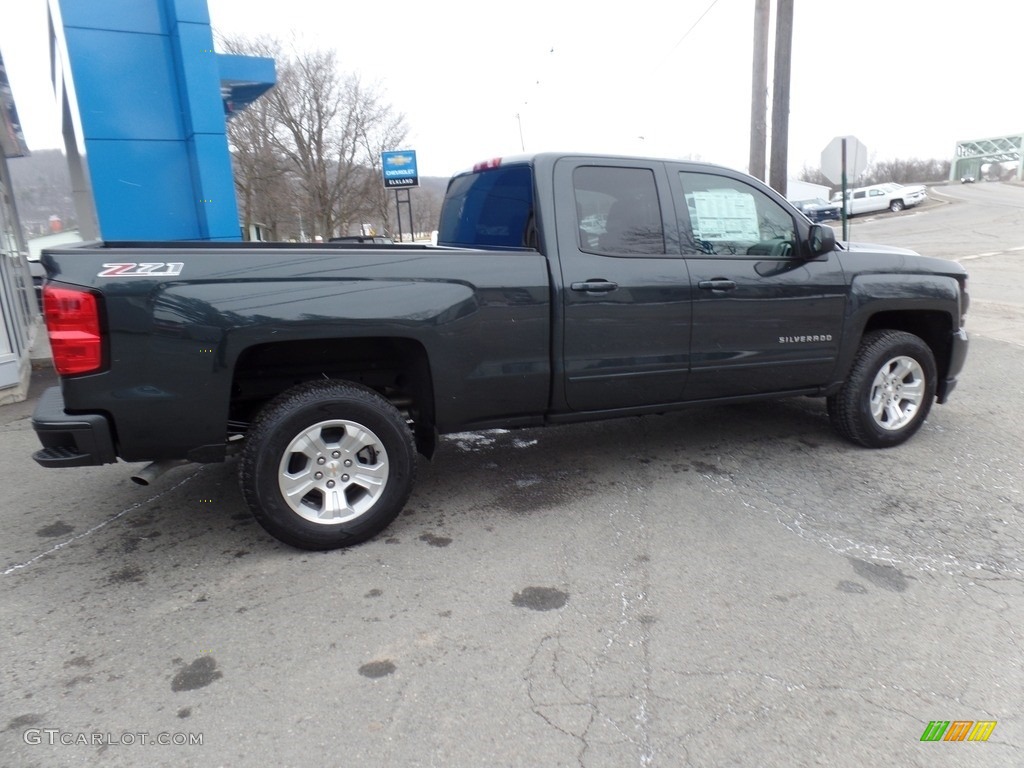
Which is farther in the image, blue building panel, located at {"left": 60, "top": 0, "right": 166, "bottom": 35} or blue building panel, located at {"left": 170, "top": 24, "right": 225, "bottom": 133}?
blue building panel, located at {"left": 170, "top": 24, "right": 225, "bottom": 133}

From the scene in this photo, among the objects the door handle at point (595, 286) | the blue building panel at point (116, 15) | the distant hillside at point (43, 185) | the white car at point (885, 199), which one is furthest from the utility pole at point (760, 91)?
the white car at point (885, 199)

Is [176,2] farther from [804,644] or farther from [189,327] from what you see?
[804,644]

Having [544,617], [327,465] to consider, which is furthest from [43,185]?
[544,617]

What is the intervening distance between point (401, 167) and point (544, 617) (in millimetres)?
30157

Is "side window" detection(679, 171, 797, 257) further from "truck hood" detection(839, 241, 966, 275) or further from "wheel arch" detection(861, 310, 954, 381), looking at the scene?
"wheel arch" detection(861, 310, 954, 381)

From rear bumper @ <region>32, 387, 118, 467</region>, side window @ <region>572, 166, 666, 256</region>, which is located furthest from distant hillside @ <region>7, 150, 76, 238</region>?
side window @ <region>572, 166, 666, 256</region>

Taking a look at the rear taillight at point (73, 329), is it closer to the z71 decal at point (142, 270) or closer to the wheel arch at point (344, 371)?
the z71 decal at point (142, 270)

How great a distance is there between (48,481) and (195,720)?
3196 millimetres

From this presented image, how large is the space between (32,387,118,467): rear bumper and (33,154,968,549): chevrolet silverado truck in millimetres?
11

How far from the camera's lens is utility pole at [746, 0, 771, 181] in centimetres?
1174

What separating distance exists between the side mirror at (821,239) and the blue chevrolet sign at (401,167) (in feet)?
90.8

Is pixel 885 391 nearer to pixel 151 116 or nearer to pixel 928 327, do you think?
pixel 928 327

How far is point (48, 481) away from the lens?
472 cm

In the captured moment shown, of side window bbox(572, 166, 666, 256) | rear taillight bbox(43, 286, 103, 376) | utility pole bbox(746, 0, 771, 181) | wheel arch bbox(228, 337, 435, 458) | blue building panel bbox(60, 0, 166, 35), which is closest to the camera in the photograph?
rear taillight bbox(43, 286, 103, 376)
